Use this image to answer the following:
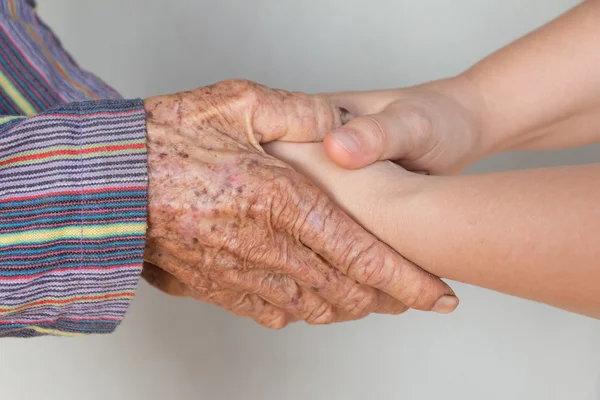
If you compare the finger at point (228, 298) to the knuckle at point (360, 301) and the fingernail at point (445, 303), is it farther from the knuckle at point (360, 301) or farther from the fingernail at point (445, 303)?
the fingernail at point (445, 303)

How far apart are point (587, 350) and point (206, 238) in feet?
4.05

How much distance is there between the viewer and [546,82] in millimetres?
1169

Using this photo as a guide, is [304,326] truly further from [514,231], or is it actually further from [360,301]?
[514,231]

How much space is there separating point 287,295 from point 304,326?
0.78m

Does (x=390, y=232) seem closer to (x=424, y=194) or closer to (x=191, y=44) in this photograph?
(x=424, y=194)

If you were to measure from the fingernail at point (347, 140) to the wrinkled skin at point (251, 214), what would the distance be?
7 cm

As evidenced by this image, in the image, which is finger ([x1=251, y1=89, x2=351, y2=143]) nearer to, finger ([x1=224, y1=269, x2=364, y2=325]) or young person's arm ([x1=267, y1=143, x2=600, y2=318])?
young person's arm ([x1=267, y1=143, x2=600, y2=318])

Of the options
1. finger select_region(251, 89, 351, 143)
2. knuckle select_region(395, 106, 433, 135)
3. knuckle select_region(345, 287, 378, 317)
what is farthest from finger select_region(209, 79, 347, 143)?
knuckle select_region(345, 287, 378, 317)

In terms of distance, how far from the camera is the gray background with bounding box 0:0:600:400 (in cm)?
177

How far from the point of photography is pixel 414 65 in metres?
1.78

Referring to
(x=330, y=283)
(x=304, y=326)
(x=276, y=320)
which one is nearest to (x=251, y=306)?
(x=276, y=320)

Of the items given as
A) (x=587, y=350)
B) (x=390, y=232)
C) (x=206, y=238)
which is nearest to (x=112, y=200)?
(x=206, y=238)

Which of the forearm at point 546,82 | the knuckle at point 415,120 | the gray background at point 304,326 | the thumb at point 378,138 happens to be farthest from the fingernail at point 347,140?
the gray background at point 304,326

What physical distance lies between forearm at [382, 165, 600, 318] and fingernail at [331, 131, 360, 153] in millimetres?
98
